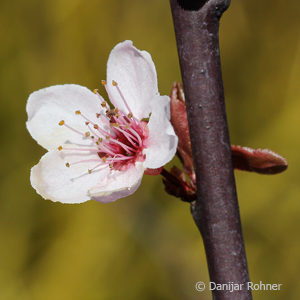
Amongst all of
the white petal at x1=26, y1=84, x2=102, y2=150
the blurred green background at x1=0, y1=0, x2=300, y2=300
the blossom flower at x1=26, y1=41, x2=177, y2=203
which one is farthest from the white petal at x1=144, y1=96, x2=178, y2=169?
the blurred green background at x1=0, y1=0, x2=300, y2=300

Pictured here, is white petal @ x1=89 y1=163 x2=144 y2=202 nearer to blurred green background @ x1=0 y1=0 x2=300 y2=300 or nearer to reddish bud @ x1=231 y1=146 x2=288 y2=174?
reddish bud @ x1=231 y1=146 x2=288 y2=174

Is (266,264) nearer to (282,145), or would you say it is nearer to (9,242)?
(282,145)

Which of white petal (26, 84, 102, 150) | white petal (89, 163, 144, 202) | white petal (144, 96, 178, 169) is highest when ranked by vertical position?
white petal (26, 84, 102, 150)

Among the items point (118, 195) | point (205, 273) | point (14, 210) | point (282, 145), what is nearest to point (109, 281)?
point (205, 273)

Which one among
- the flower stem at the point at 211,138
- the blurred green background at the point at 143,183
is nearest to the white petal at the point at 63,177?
the flower stem at the point at 211,138

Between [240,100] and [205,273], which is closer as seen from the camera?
[205,273]

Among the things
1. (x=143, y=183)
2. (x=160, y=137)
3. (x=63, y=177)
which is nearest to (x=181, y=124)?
(x=160, y=137)
